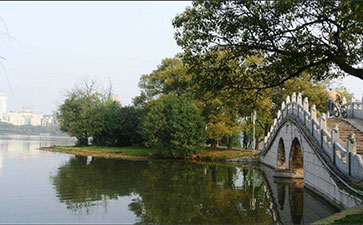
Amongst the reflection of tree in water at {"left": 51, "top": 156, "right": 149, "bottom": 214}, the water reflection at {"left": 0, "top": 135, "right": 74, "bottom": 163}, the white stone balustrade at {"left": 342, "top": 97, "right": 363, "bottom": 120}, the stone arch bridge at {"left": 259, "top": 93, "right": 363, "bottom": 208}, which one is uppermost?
the white stone balustrade at {"left": 342, "top": 97, "right": 363, "bottom": 120}

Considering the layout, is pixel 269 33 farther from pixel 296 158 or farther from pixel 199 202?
pixel 296 158

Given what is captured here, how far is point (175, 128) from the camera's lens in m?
28.4

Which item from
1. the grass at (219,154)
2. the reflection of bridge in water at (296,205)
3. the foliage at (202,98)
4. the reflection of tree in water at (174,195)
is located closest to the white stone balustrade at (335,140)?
the reflection of bridge in water at (296,205)

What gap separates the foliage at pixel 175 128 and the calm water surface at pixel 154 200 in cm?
1131

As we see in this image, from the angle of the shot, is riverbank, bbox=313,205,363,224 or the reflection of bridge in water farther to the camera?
the reflection of bridge in water

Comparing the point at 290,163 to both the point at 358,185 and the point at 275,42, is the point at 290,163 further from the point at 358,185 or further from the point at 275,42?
the point at 275,42

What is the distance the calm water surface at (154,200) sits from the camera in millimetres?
9000

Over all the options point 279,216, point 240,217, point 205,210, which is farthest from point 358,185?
point 205,210

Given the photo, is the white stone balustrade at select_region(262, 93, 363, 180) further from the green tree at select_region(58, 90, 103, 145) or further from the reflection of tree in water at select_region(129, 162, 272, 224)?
the green tree at select_region(58, 90, 103, 145)

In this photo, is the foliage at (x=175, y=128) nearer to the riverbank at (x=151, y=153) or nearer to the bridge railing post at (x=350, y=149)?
the riverbank at (x=151, y=153)

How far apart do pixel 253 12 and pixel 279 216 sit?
21.1ft

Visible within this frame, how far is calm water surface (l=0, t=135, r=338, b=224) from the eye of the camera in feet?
29.5

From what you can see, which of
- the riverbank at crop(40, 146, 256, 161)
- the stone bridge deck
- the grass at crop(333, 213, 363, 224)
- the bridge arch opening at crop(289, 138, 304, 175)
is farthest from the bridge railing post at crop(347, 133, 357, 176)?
the riverbank at crop(40, 146, 256, 161)

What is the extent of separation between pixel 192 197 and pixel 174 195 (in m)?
0.81
